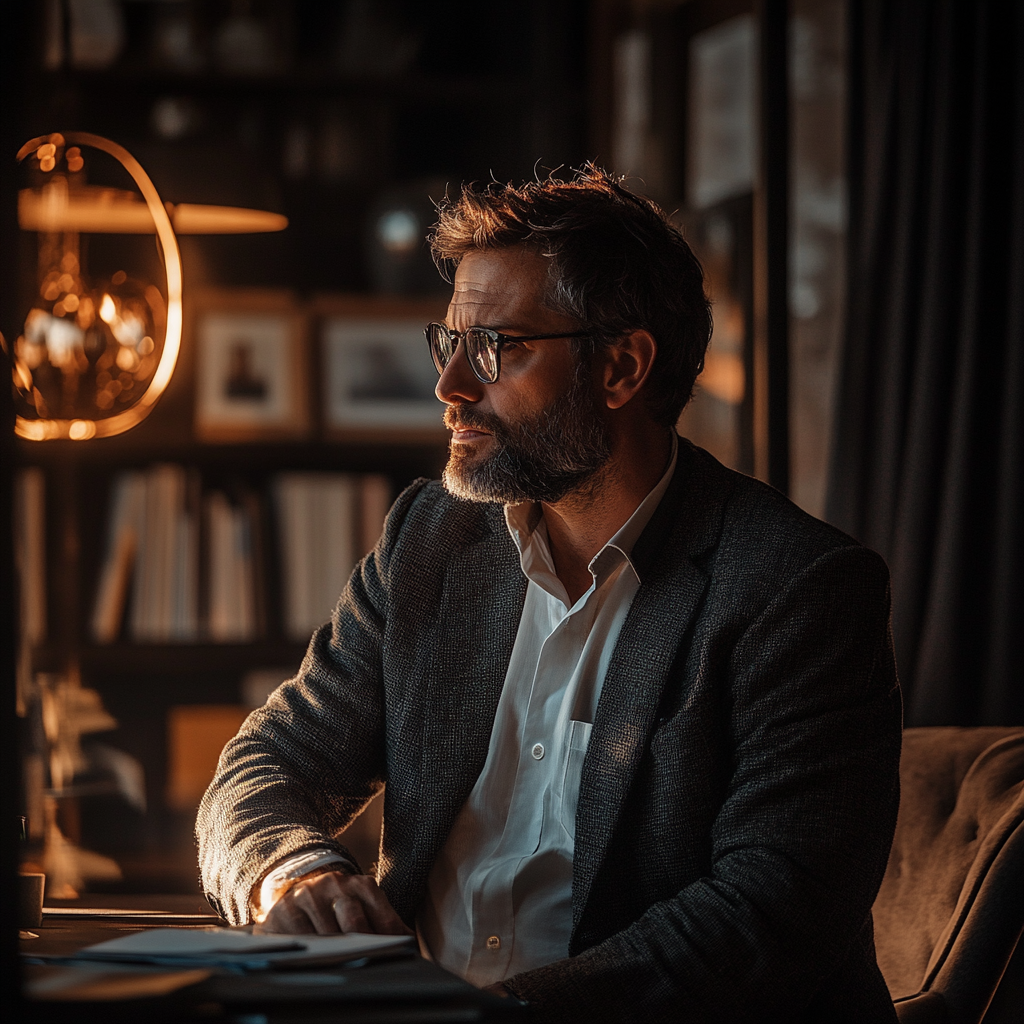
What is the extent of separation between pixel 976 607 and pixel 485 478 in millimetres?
906

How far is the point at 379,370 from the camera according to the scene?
310cm

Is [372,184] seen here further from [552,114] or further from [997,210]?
[997,210]

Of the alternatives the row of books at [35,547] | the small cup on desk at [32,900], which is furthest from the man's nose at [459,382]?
the row of books at [35,547]

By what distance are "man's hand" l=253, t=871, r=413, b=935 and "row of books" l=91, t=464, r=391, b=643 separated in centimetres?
187

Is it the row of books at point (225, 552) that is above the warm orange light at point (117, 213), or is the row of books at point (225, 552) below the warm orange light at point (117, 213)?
below

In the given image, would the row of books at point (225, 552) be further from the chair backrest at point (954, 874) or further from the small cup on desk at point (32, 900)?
the small cup on desk at point (32, 900)

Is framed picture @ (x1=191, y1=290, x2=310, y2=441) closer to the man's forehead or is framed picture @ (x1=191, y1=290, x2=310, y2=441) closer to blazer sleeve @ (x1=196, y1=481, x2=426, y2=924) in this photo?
blazer sleeve @ (x1=196, y1=481, x2=426, y2=924)

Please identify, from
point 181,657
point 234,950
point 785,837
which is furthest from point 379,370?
point 234,950

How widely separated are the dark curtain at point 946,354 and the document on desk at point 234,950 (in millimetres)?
1261

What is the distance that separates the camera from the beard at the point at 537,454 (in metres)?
1.43

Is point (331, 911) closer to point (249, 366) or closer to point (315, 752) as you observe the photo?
point (315, 752)

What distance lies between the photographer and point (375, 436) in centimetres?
310

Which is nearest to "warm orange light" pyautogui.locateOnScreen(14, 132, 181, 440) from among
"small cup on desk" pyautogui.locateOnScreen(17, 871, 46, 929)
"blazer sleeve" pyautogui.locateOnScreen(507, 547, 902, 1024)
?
"small cup on desk" pyautogui.locateOnScreen(17, 871, 46, 929)

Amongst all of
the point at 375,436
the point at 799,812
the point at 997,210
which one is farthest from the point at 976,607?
the point at 375,436
